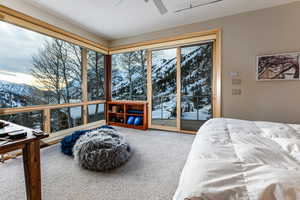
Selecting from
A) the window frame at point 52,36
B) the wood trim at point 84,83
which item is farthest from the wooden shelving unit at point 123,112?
the wood trim at point 84,83

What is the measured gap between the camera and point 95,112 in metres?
4.25

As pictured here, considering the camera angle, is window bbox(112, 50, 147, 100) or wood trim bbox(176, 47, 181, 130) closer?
wood trim bbox(176, 47, 181, 130)

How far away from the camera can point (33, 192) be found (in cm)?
124

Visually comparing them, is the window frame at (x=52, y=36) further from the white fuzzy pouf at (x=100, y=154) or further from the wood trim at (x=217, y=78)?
the wood trim at (x=217, y=78)

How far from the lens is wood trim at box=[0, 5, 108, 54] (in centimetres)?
233

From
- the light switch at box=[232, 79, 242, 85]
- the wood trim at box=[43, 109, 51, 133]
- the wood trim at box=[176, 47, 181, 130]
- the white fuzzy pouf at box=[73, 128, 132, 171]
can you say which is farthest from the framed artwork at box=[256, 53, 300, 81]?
the wood trim at box=[43, 109, 51, 133]

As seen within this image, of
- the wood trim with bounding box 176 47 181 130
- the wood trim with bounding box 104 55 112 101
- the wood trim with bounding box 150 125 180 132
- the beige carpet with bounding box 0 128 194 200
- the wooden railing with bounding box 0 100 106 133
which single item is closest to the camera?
the beige carpet with bounding box 0 128 194 200

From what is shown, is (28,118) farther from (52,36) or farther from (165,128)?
(165,128)

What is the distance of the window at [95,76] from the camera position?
406cm

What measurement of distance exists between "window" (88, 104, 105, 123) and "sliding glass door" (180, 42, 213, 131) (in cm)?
246

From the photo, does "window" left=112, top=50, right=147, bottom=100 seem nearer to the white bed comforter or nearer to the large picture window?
the large picture window

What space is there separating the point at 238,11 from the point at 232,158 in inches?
127

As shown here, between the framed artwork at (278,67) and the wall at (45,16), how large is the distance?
4.04 metres

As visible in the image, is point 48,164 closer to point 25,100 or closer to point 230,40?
point 25,100
